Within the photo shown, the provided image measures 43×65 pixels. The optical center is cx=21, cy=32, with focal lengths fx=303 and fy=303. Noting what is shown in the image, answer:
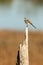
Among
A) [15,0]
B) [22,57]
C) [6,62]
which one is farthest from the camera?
[15,0]

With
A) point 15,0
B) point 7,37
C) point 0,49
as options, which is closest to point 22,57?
point 0,49

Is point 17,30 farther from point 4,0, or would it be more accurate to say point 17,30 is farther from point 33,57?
point 4,0

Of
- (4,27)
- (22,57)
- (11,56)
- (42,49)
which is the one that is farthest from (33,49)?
(22,57)

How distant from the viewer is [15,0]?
644 inches

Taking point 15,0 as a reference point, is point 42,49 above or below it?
below

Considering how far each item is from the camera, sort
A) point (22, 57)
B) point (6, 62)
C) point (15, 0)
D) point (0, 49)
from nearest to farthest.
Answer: point (22, 57) → point (6, 62) → point (0, 49) → point (15, 0)

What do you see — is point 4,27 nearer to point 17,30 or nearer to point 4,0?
point 17,30

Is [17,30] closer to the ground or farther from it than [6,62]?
farther from it

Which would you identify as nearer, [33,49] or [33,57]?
[33,57]

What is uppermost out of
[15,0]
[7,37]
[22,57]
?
[15,0]

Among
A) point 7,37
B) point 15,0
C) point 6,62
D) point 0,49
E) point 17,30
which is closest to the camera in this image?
point 6,62

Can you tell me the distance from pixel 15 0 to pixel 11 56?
1003cm

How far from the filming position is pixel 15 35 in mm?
7977

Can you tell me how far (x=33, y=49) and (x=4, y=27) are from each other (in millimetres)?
2076
